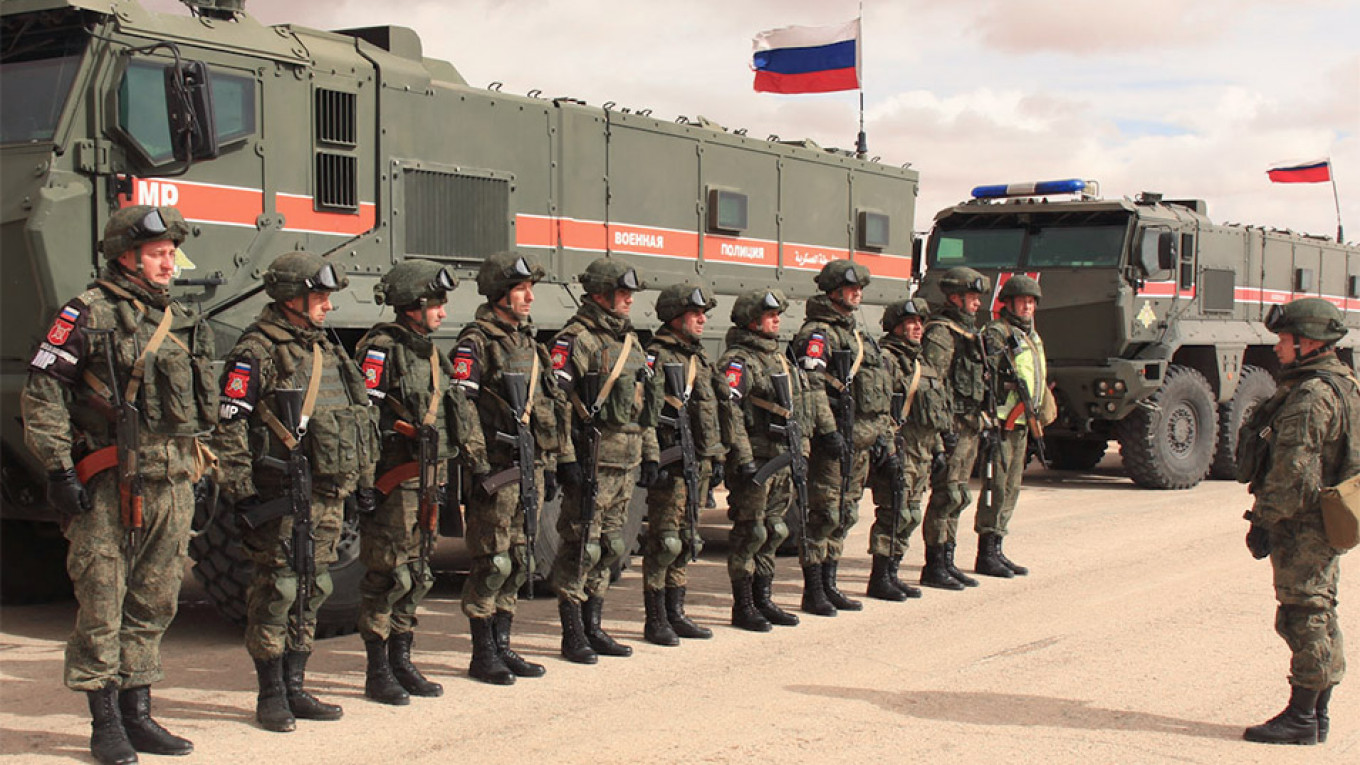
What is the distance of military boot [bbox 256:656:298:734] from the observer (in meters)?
5.57

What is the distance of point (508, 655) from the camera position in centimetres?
658

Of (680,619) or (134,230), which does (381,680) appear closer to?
(680,619)

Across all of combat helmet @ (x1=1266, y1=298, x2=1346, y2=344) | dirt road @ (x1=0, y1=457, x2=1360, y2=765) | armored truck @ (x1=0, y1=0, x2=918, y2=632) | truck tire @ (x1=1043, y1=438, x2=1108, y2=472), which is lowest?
dirt road @ (x1=0, y1=457, x2=1360, y2=765)

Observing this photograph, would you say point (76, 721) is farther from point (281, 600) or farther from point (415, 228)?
point (415, 228)

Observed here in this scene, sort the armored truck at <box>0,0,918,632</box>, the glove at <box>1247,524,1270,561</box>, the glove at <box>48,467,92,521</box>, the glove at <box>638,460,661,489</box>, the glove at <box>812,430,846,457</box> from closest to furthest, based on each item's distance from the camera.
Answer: the glove at <box>48,467,92,521</box> < the glove at <box>1247,524,1270,561</box> < the armored truck at <box>0,0,918,632</box> < the glove at <box>638,460,661,489</box> < the glove at <box>812,430,846,457</box>

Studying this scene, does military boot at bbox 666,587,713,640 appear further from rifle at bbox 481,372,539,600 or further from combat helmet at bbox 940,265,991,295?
combat helmet at bbox 940,265,991,295

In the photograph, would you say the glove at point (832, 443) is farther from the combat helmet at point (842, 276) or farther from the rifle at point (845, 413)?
the combat helmet at point (842, 276)

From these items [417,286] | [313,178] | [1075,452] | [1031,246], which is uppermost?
[1031,246]

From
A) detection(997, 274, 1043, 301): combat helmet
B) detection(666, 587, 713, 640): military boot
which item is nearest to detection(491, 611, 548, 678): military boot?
detection(666, 587, 713, 640): military boot

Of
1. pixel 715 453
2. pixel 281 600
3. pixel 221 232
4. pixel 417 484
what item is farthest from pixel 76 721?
pixel 715 453

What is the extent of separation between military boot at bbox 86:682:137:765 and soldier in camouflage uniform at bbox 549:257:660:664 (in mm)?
2277

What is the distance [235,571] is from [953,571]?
Answer: 4.61 metres

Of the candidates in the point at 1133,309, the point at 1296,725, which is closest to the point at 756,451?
the point at 1296,725

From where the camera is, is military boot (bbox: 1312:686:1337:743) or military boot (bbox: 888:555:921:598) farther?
military boot (bbox: 888:555:921:598)
